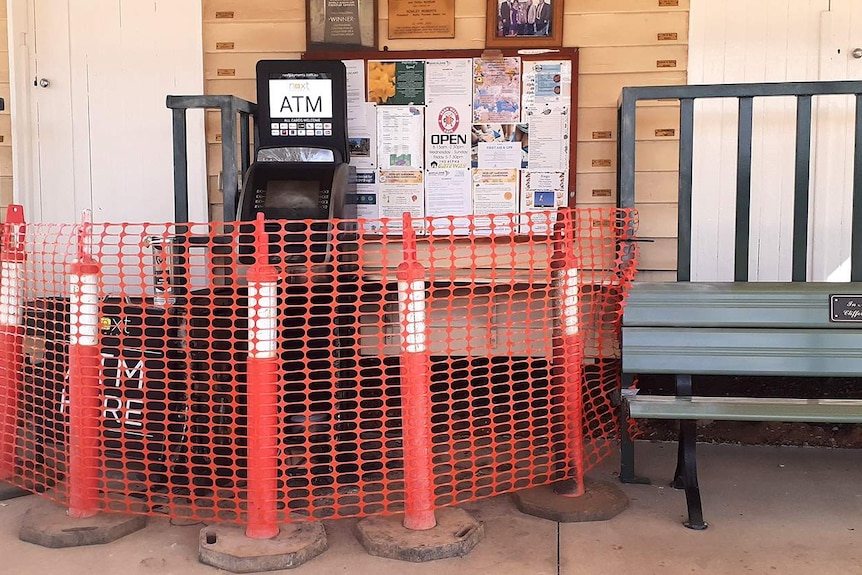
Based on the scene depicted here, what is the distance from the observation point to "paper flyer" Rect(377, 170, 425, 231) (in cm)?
442

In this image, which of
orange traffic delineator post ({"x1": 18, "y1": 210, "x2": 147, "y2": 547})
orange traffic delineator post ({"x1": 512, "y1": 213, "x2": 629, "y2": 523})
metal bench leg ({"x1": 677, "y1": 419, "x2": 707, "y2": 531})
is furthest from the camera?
orange traffic delineator post ({"x1": 512, "y1": 213, "x2": 629, "y2": 523})

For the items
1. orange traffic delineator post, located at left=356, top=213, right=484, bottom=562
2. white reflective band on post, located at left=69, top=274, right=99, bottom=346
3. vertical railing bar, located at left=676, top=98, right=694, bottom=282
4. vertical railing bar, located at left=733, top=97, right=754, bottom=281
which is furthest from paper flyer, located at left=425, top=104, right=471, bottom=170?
white reflective band on post, located at left=69, top=274, right=99, bottom=346

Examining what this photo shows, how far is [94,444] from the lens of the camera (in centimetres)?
320

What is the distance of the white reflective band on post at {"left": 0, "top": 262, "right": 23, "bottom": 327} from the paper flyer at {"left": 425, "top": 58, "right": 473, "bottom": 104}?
2.22 metres

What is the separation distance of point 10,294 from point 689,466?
2.99m

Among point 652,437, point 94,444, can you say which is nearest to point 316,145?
point 94,444

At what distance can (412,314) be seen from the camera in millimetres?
2990

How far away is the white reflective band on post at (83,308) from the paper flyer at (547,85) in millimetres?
2396

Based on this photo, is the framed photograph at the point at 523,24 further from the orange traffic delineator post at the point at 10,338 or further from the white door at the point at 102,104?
the orange traffic delineator post at the point at 10,338

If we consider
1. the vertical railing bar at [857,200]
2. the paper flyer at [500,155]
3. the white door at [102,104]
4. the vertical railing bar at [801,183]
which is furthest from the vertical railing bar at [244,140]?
the vertical railing bar at [857,200]

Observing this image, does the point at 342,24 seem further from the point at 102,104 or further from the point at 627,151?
the point at 627,151

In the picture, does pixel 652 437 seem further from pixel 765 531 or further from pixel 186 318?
pixel 186 318

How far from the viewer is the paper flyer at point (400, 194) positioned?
4.42 meters

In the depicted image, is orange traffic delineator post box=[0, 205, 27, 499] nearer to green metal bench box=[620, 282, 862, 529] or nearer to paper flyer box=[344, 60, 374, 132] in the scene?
paper flyer box=[344, 60, 374, 132]
